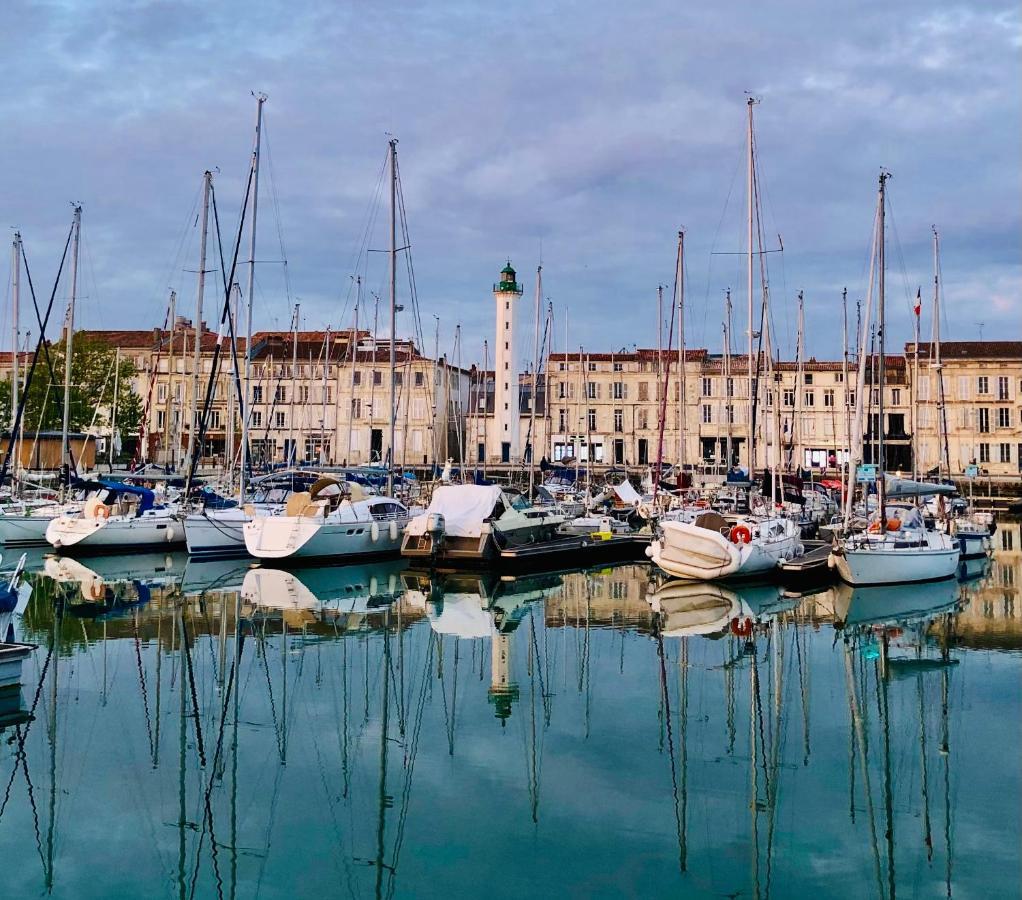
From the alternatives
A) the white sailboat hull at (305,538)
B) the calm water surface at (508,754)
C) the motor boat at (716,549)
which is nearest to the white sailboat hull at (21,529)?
the white sailboat hull at (305,538)

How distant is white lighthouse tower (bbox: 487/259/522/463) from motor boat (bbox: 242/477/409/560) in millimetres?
37034

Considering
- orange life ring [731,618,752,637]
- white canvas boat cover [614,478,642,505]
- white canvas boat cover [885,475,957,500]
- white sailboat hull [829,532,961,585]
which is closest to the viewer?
orange life ring [731,618,752,637]

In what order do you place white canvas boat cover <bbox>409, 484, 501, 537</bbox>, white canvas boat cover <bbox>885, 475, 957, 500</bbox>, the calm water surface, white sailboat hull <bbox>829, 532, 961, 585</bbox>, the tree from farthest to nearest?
1. the tree
2. white canvas boat cover <bbox>885, 475, 957, 500</bbox>
3. white canvas boat cover <bbox>409, 484, 501, 537</bbox>
4. white sailboat hull <bbox>829, 532, 961, 585</bbox>
5. the calm water surface

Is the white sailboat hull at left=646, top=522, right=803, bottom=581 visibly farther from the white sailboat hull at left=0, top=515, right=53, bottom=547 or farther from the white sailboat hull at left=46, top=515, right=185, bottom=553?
the white sailboat hull at left=0, top=515, right=53, bottom=547

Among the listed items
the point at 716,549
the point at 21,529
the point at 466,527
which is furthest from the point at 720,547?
the point at 21,529

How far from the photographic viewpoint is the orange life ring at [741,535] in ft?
79.7

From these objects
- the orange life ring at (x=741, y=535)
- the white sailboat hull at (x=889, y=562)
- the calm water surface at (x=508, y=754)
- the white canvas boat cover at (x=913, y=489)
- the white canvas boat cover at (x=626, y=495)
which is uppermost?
the white canvas boat cover at (x=913, y=489)

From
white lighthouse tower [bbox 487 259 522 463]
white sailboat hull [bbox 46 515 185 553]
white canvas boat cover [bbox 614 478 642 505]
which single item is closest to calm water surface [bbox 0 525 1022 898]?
white sailboat hull [bbox 46 515 185 553]

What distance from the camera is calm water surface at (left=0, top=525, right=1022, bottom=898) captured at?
27.2 ft

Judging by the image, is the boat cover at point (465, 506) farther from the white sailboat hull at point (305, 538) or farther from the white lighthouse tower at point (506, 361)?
the white lighthouse tower at point (506, 361)

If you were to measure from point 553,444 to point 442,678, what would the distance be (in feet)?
197

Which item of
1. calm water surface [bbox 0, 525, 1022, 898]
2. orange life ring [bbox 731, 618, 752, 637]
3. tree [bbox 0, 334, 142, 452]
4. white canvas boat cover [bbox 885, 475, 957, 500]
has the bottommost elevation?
Result: calm water surface [bbox 0, 525, 1022, 898]

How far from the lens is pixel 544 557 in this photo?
92.4ft

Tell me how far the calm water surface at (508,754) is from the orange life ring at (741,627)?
0.09 meters
